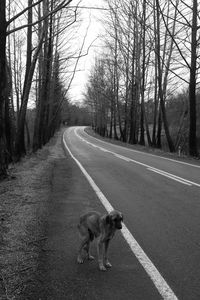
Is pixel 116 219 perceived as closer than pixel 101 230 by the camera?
Yes

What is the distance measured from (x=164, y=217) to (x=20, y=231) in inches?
110

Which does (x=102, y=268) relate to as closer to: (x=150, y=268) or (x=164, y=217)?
(x=150, y=268)

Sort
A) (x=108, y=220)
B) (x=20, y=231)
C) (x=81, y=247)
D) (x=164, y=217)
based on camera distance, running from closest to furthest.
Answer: (x=108, y=220) < (x=81, y=247) < (x=20, y=231) < (x=164, y=217)

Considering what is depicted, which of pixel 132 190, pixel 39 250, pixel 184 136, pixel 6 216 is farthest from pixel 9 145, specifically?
pixel 184 136

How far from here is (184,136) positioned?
5150 centimetres

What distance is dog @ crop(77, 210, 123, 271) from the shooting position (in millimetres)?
4953

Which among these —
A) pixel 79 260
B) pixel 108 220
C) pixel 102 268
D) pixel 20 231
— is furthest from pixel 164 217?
pixel 108 220

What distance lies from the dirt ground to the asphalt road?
4.11 feet

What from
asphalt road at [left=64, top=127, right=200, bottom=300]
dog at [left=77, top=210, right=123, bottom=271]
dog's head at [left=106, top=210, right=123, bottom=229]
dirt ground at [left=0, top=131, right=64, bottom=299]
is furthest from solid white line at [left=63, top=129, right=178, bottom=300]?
dirt ground at [left=0, top=131, right=64, bottom=299]

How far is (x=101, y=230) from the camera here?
17.0 feet

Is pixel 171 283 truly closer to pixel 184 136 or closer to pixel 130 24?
pixel 130 24

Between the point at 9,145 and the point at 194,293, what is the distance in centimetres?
1666

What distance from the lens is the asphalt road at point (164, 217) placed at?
16.4 feet

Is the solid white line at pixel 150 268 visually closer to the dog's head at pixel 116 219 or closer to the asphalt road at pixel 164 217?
the asphalt road at pixel 164 217
